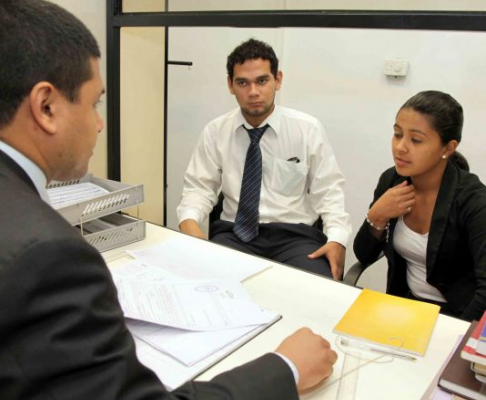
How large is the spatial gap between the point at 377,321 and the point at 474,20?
86 centimetres

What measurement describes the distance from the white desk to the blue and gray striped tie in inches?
18.9

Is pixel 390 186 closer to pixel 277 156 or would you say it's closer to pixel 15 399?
pixel 277 156

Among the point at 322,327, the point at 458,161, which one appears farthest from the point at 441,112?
the point at 322,327

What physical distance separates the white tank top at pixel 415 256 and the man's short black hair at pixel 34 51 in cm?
120

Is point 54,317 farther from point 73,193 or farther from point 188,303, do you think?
point 73,193

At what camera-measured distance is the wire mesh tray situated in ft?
4.43

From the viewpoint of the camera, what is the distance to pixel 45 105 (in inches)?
26.8

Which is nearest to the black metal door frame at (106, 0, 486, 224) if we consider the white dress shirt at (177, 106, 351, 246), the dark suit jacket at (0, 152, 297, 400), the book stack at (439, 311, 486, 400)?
the white dress shirt at (177, 106, 351, 246)

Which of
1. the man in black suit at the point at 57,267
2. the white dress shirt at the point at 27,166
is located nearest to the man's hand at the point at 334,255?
the man in black suit at the point at 57,267

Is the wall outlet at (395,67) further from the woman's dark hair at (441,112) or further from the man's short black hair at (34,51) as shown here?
the man's short black hair at (34,51)

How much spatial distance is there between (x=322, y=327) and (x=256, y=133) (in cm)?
111

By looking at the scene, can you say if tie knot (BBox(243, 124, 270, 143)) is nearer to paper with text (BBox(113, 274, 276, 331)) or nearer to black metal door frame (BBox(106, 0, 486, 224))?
black metal door frame (BBox(106, 0, 486, 224))

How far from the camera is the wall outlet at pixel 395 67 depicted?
2.50m

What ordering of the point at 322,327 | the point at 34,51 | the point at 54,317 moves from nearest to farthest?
1. the point at 54,317
2. the point at 34,51
3. the point at 322,327
